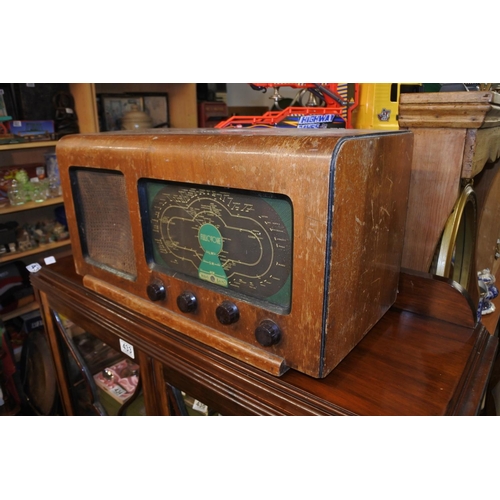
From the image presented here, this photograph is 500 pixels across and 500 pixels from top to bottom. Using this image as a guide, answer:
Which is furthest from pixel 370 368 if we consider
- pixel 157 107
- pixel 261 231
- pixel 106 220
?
pixel 157 107

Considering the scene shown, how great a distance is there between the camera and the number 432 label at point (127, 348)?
88 cm

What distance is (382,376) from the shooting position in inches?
25.6

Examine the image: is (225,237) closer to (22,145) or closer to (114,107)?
(22,145)

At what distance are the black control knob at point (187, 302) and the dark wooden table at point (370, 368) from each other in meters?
0.07

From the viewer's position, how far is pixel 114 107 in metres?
2.54

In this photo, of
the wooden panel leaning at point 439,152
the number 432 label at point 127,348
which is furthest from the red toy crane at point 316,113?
the number 432 label at point 127,348

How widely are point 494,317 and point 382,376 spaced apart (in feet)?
3.49

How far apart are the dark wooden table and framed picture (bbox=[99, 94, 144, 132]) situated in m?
1.86

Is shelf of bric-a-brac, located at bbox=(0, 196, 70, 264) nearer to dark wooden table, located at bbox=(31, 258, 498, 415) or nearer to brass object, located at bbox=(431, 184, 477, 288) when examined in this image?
dark wooden table, located at bbox=(31, 258, 498, 415)

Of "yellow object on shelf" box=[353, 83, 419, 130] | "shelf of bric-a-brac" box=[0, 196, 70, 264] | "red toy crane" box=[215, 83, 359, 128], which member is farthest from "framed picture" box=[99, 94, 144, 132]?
"yellow object on shelf" box=[353, 83, 419, 130]

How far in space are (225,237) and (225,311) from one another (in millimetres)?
125

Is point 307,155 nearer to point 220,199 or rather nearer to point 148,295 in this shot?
point 220,199

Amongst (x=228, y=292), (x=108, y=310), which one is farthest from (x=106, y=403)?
(x=228, y=292)

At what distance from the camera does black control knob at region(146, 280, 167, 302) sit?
32.7 inches
